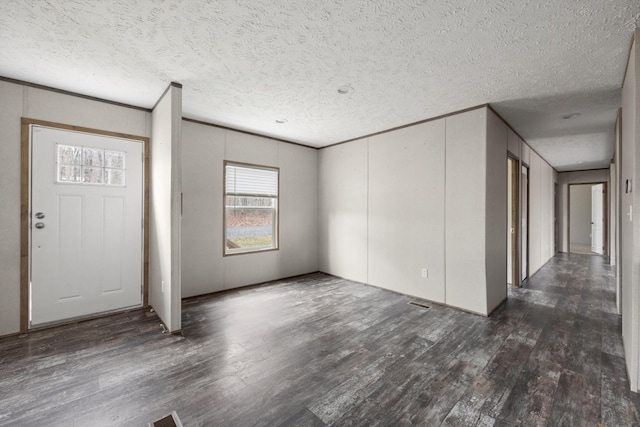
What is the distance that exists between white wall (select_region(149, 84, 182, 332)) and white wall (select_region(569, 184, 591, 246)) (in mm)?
12968

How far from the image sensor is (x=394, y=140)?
4441 mm

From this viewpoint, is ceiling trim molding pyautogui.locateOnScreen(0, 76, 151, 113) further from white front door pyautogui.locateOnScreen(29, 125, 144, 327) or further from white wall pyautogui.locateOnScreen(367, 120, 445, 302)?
white wall pyautogui.locateOnScreen(367, 120, 445, 302)

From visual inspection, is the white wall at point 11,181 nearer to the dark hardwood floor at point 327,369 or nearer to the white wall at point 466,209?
the dark hardwood floor at point 327,369

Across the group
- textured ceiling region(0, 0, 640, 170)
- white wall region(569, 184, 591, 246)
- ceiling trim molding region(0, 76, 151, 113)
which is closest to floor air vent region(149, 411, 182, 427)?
textured ceiling region(0, 0, 640, 170)

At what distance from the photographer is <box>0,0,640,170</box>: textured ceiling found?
1854 millimetres

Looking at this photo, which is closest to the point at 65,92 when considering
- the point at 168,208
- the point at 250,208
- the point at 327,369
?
the point at 168,208

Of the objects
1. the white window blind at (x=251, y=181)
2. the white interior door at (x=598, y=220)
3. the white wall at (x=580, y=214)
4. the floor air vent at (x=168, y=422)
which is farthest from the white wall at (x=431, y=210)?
the white wall at (x=580, y=214)

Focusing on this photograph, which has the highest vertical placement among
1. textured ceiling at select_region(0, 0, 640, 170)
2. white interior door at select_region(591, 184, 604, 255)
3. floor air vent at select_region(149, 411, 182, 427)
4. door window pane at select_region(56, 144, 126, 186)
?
textured ceiling at select_region(0, 0, 640, 170)

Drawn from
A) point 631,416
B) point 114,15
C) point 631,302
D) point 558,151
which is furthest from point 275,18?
point 558,151

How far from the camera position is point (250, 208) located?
4891mm

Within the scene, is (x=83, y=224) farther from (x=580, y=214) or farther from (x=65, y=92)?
(x=580, y=214)

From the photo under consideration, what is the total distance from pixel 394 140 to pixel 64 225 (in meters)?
4.53

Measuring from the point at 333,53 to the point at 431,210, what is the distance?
2.57 m

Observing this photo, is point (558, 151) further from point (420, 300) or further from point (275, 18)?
point (275, 18)
